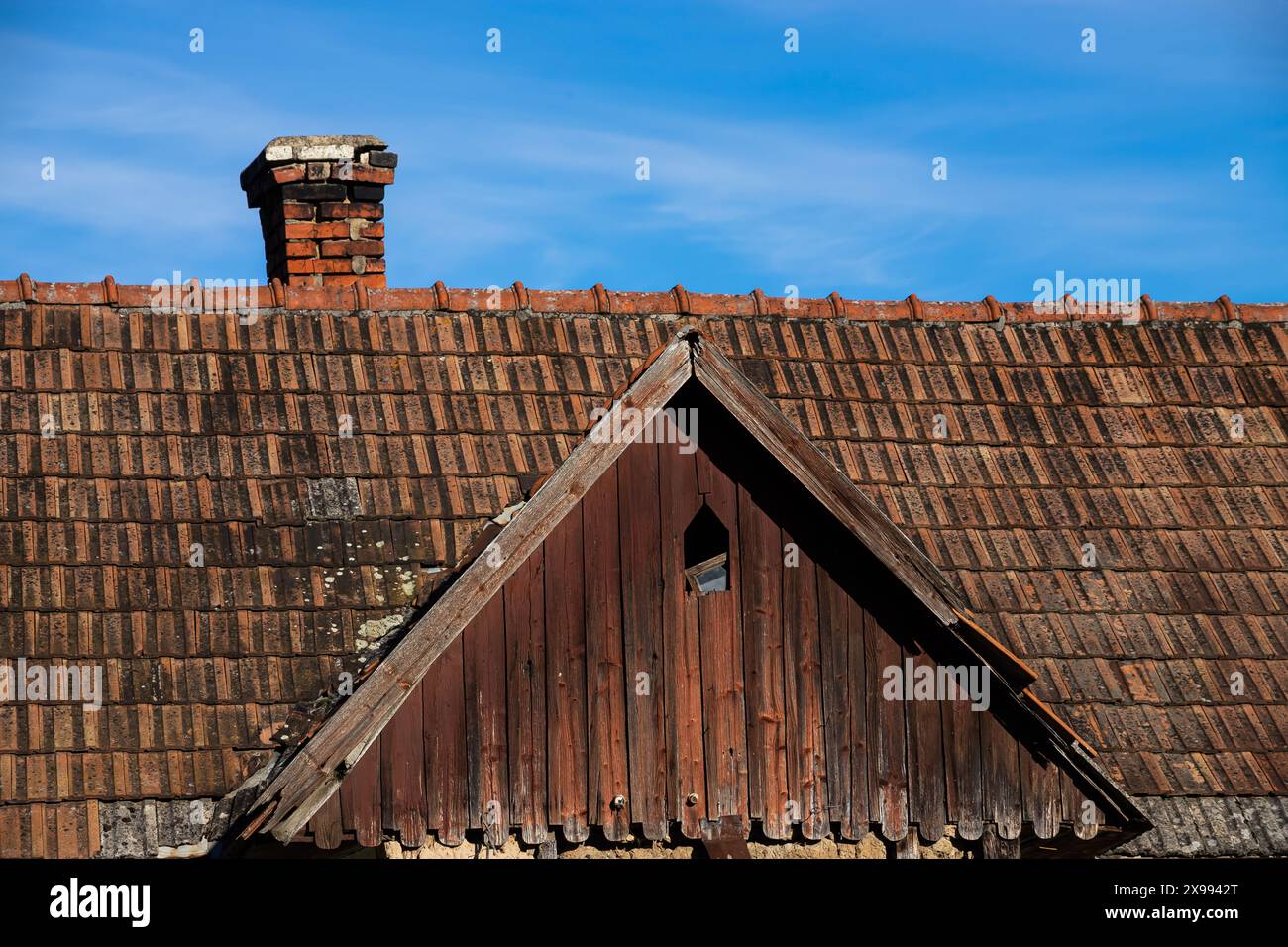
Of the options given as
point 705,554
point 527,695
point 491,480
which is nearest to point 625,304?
point 491,480

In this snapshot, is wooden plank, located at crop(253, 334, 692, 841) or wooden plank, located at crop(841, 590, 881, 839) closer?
wooden plank, located at crop(253, 334, 692, 841)

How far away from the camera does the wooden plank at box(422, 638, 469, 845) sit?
7422 millimetres

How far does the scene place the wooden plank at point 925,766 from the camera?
7719 mm

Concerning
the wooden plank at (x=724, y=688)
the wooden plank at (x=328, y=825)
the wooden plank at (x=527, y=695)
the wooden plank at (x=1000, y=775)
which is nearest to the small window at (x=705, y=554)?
the wooden plank at (x=724, y=688)

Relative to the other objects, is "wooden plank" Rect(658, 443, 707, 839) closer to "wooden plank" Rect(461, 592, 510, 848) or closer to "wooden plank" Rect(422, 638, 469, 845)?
"wooden plank" Rect(461, 592, 510, 848)

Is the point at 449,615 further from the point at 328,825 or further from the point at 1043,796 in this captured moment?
the point at 1043,796

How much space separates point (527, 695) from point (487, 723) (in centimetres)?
21

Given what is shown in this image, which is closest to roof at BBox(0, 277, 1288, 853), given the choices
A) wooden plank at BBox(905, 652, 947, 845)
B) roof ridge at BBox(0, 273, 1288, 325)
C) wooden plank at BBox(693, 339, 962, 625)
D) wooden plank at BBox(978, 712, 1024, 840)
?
roof ridge at BBox(0, 273, 1288, 325)

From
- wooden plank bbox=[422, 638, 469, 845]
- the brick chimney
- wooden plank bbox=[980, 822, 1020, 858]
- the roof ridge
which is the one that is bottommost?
wooden plank bbox=[980, 822, 1020, 858]

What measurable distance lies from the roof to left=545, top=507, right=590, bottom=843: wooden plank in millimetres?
1860

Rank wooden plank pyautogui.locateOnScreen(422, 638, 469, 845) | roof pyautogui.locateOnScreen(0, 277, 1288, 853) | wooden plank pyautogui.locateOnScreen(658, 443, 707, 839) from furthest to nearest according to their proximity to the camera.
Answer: roof pyautogui.locateOnScreen(0, 277, 1288, 853) → wooden plank pyautogui.locateOnScreen(658, 443, 707, 839) → wooden plank pyautogui.locateOnScreen(422, 638, 469, 845)
